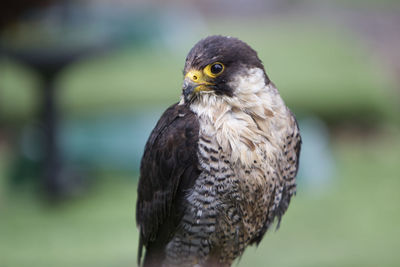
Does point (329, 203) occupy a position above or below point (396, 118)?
below

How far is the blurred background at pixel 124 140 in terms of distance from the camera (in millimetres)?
5008

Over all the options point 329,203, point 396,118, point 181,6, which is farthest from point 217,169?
point 181,6

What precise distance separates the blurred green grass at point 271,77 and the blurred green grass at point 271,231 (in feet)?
4.95

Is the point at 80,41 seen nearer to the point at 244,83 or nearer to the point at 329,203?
the point at 329,203

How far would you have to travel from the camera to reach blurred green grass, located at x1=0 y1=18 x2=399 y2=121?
7.69 metres

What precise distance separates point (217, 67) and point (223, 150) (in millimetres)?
286

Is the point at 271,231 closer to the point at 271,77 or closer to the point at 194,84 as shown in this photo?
the point at 194,84

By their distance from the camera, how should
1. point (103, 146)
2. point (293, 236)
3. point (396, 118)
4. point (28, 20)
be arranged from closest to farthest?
1. point (293, 236)
2. point (103, 146)
3. point (28, 20)
4. point (396, 118)

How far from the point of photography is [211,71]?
214cm

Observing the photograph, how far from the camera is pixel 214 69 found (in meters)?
2.14

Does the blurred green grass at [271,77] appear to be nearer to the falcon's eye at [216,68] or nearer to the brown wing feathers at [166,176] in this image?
the brown wing feathers at [166,176]

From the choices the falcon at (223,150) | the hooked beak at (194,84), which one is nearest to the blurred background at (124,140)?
the falcon at (223,150)

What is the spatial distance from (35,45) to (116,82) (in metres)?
3.09

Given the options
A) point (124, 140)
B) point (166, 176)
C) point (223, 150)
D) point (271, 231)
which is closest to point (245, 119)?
point (223, 150)
